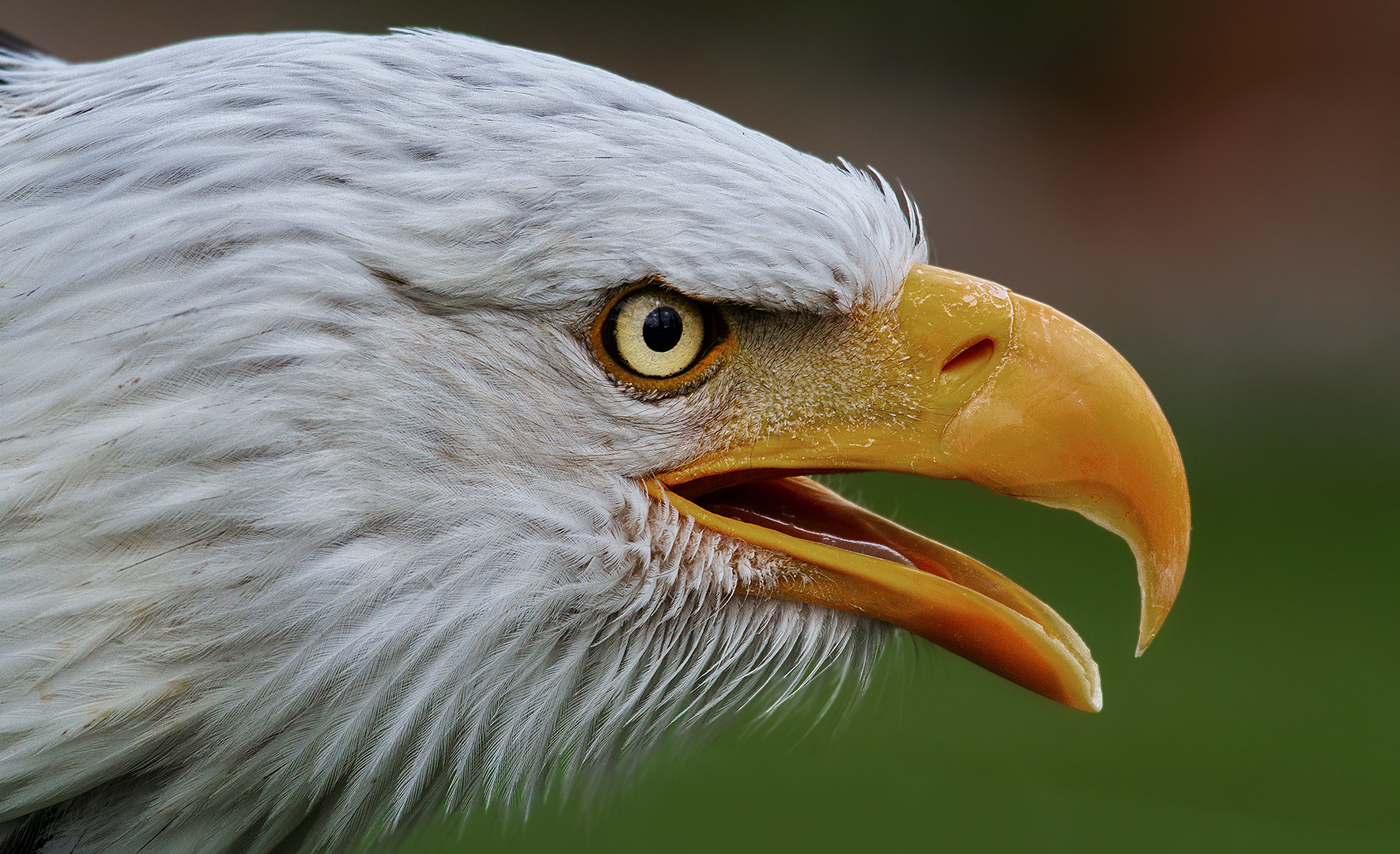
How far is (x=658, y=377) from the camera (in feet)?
4.93

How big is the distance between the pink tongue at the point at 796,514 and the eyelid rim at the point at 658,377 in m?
0.20

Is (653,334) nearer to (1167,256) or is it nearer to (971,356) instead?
(971,356)

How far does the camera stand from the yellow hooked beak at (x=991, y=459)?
5.10 ft

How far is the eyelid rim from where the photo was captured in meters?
1.45

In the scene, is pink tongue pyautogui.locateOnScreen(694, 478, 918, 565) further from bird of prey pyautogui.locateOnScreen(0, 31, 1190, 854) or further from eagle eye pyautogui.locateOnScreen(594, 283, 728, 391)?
eagle eye pyautogui.locateOnScreen(594, 283, 728, 391)

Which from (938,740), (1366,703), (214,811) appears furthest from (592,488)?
(1366,703)

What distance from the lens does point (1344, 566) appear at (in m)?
7.75

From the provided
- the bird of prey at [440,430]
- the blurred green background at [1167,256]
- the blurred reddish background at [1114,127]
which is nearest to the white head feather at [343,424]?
the bird of prey at [440,430]

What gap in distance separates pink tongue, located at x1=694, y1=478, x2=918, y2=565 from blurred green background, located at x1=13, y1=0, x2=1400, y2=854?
12.7ft

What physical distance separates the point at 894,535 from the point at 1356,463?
8.49m

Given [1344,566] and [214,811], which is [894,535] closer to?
[214,811]

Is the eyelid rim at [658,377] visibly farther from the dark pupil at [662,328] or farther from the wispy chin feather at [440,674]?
the wispy chin feather at [440,674]

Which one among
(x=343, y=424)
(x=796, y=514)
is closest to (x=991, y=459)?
(x=796, y=514)

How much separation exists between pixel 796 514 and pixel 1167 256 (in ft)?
30.2
